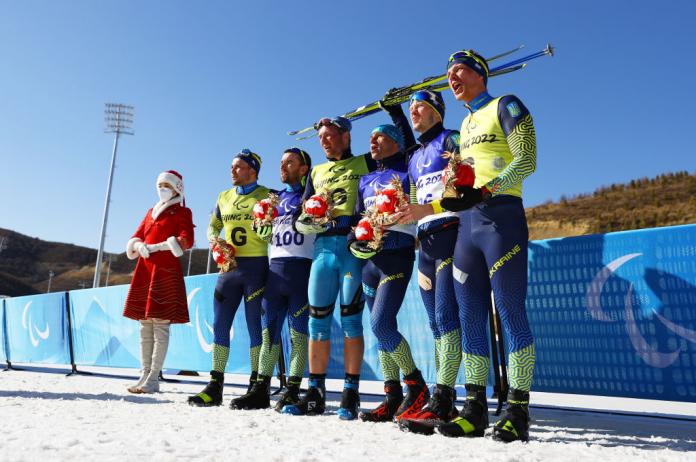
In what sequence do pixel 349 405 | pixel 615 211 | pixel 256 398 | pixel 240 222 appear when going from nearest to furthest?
pixel 349 405, pixel 256 398, pixel 240 222, pixel 615 211

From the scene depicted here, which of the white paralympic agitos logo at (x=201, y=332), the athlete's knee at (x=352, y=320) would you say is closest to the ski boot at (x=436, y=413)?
the athlete's knee at (x=352, y=320)

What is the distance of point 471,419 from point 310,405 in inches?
59.8

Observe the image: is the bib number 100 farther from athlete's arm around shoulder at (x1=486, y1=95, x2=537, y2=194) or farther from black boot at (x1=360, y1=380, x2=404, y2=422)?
athlete's arm around shoulder at (x1=486, y1=95, x2=537, y2=194)

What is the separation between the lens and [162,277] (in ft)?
19.3

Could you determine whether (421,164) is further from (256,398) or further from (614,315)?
(256,398)

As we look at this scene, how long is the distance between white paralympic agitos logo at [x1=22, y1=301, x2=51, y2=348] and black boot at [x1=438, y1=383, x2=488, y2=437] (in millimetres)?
10088

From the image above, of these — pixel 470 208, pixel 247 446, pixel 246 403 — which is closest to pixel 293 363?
pixel 246 403

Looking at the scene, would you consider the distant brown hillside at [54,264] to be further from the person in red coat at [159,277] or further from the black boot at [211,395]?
the black boot at [211,395]

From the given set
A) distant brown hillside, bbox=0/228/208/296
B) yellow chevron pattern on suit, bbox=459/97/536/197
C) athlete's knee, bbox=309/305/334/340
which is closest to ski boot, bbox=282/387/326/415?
athlete's knee, bbox=309/305/334/340

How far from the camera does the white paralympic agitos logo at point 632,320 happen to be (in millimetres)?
3783

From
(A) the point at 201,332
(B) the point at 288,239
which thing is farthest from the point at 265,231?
(A) the point at 201,332

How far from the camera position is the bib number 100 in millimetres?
4723

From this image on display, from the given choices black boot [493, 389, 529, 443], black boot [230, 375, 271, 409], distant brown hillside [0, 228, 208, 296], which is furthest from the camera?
distant brown hillside [0, 228, 208, 296]

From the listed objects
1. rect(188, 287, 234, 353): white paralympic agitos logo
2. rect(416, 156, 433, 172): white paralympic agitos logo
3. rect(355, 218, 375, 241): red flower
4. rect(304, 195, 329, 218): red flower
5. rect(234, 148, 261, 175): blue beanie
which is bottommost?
rect(188, 287, 234, 353): white paralympic agitos logo
